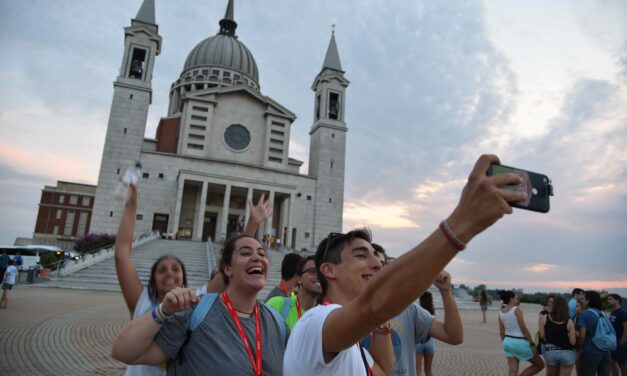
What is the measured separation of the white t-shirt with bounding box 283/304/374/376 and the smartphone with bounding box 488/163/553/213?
929mm

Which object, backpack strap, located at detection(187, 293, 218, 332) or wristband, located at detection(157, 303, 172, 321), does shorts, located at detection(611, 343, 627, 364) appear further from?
wristband, located at detection(157, 303, 172, 321)

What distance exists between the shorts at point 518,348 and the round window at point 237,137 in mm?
39613

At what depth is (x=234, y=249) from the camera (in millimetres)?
2867

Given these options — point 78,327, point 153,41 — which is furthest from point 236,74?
point 78,327

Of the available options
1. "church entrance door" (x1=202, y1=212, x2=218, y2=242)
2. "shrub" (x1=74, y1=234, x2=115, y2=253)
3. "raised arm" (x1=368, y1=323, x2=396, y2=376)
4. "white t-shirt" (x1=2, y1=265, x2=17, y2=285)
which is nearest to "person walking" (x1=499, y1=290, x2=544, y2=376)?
"raised arm" (x1=368, y1=323, x2=396, y2=376)

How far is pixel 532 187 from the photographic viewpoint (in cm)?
134

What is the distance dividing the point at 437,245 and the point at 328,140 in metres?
44.5

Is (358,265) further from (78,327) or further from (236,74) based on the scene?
(236,74)

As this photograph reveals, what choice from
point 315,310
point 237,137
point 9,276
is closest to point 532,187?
point 315,310

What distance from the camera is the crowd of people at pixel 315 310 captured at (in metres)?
1.31

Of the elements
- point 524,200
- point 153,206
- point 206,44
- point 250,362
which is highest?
point 206,44

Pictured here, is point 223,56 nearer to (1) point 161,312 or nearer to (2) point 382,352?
(1) point 161,312

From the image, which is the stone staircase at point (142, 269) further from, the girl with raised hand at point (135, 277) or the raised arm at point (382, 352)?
the raised arm at point (382, 352)

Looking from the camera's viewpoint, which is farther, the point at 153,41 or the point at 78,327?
the point at 153,41
